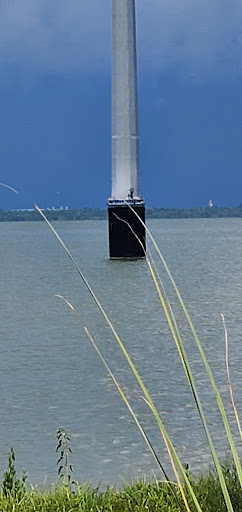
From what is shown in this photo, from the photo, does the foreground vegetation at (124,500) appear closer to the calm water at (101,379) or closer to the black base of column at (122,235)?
the calm water at (101,379)

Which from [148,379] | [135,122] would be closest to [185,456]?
[148,379]

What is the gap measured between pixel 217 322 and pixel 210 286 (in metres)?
12.0

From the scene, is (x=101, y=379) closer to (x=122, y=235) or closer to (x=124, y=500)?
(x=124, y=500)

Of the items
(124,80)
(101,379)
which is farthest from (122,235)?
(101,379)

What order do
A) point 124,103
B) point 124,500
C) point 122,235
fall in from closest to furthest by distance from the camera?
point 124,500 → point 124,103 → point 122,235

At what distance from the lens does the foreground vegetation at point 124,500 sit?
5.70 m

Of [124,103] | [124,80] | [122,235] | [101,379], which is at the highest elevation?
[124,80]

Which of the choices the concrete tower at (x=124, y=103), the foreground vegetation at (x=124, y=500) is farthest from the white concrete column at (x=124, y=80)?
the foreground vegetation at (x=124, y=500)

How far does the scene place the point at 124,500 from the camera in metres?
6.00

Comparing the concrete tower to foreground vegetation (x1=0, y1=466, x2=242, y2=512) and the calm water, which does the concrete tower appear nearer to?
the calm water

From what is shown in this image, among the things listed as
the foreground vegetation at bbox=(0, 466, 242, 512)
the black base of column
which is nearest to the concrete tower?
the black base of column

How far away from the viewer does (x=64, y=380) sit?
44.1 feet

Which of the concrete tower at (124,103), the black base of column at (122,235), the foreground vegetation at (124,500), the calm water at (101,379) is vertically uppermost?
the concrete tower at (124,103)

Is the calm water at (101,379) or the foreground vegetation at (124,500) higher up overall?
the calm water at (101,379)
